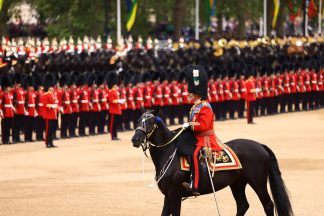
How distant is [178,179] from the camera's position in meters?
14.4

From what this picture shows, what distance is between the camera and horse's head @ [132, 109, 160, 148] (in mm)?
14055

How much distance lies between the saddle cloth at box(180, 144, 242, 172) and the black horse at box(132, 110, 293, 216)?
0.07 meters

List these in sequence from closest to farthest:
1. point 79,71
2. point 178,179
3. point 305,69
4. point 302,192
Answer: point 178,179
point 302,192
point 79,71
point 305,69

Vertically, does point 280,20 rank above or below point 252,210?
above

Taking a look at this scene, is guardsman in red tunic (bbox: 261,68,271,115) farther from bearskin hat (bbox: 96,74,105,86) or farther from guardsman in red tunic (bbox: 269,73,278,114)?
bearskin hat (bbox: 96,74,105,86)

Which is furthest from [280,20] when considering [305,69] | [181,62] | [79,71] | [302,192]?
[302,192]

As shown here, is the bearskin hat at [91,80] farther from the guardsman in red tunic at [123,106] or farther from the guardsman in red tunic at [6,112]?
the guardsman in red tunic at [6,112]

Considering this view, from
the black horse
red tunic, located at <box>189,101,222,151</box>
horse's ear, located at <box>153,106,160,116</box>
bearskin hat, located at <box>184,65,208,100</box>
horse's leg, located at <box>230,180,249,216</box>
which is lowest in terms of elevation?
horse's leg, located at <box>230,180,249,216</box>

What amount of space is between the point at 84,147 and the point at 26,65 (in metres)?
4.56

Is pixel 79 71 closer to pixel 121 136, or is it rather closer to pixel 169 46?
pixel 121 136

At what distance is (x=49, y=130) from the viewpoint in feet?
85.0

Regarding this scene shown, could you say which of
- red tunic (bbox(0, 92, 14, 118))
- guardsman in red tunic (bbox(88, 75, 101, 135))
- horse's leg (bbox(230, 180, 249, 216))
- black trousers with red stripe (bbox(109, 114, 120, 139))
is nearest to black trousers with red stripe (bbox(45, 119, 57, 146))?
red tunic (bbox(0, 92, 14, 118))

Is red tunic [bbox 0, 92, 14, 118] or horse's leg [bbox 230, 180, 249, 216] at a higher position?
red tunic [bbox 0, 92, 14, 118]

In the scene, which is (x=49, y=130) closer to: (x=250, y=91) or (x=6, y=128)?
(x=6, y=128)
